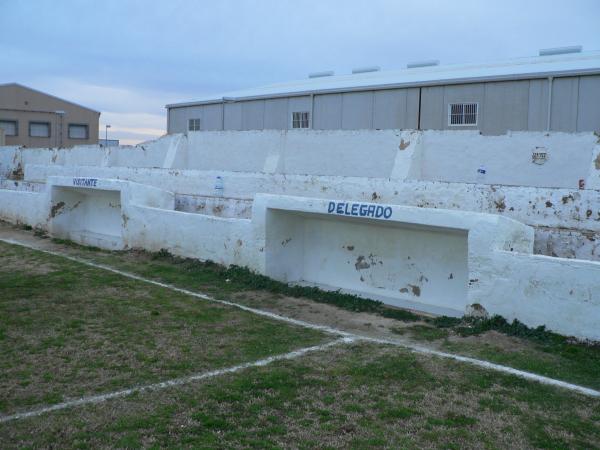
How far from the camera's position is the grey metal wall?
626 inches

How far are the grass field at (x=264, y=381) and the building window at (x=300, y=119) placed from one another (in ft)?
45.4

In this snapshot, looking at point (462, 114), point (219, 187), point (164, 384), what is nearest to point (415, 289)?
point (164, 384)

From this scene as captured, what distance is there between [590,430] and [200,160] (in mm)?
12457

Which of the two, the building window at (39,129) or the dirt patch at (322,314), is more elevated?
the building window at (39,129)

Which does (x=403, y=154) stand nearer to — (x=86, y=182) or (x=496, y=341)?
(x=496, y=341)

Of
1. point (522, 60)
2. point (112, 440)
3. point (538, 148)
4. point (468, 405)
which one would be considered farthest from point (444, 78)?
point (112, 440)

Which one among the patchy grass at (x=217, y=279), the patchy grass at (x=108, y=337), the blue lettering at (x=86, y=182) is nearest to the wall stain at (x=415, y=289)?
the patchy grass at (x=217, y=279)

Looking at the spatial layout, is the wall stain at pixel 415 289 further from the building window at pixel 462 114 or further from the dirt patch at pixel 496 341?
the building window at pixel 462 114

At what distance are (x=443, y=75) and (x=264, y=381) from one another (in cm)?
1536

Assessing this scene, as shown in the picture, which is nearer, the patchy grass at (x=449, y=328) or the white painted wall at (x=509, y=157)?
the patchy grass at (x=449, y=328)

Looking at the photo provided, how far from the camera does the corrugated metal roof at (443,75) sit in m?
16.5

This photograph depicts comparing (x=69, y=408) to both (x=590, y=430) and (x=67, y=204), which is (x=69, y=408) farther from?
(x=67, y=204)

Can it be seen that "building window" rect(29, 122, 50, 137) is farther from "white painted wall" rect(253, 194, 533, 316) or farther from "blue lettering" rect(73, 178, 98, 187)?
"white painted wall" rect(253, 194, 533, 316)

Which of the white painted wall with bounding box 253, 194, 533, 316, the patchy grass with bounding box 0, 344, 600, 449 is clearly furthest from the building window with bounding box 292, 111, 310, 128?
the patchy grass with bounding box 0, 344, 600, 449
